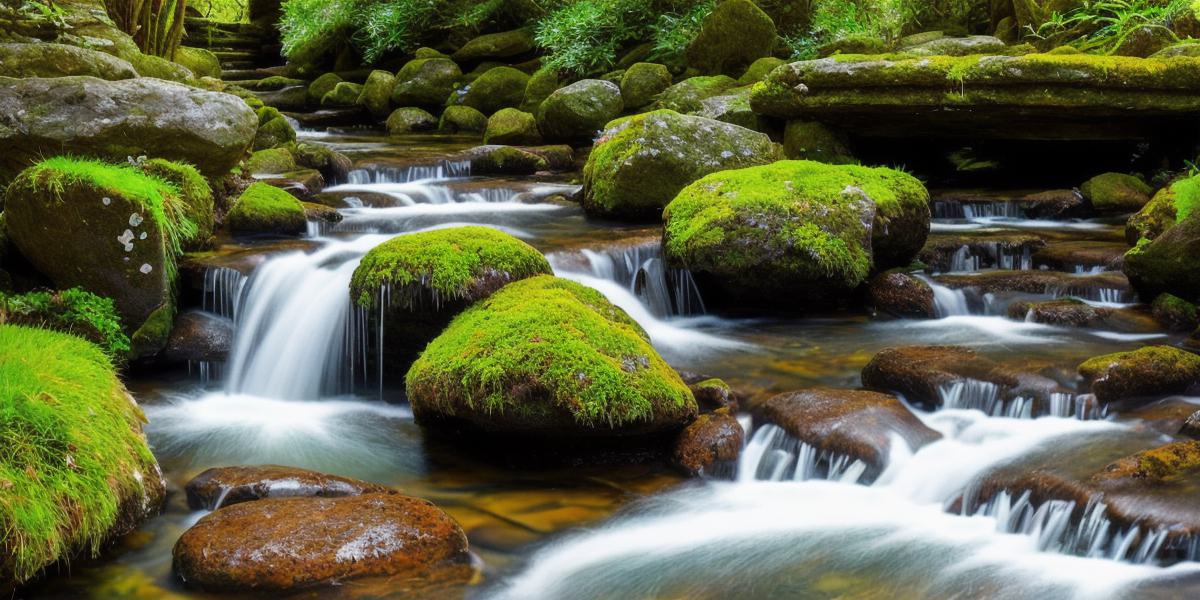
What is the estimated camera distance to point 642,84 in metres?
14.0

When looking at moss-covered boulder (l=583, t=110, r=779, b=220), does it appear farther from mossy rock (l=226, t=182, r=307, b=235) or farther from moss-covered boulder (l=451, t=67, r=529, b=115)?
moss-covered boulder (l=451, t=67, r=529, b=115)

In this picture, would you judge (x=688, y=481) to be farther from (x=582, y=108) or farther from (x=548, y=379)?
(x=582, y=108)

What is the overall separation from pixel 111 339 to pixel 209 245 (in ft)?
5.25

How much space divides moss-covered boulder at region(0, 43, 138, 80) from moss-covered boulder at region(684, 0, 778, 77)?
354 inches

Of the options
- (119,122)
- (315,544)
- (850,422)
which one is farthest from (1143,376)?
(119,122)

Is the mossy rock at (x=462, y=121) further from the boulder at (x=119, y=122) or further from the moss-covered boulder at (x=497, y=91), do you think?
the boulder at (x=119, y=122)

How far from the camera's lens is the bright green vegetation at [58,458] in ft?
11.1

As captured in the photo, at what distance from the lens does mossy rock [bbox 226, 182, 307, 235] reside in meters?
8.07

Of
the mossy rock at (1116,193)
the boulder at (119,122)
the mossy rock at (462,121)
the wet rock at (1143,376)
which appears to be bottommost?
the wet rock at (1143,376)

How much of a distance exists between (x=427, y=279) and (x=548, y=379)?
5.11 ft

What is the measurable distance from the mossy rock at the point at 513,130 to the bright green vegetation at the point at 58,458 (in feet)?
33.1

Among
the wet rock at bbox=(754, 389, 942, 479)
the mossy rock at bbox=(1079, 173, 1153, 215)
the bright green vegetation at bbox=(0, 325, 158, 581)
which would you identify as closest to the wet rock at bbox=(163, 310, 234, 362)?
the bright green vegetation at bbox=(0, 325, 158, 581)

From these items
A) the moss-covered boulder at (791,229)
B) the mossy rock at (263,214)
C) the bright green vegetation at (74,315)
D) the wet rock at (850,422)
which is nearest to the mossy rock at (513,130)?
the mossy rock at (263,214)

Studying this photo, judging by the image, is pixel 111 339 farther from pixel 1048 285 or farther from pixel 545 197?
pixel 1048 285
